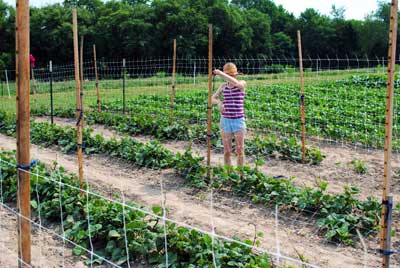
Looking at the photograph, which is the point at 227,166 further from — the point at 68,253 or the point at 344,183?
the point at 68,253

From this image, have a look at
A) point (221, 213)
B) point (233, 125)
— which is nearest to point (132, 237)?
point (221, 213)

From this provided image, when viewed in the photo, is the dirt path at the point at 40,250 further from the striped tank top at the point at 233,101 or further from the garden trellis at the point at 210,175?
the striped tank top at the point at 233,101

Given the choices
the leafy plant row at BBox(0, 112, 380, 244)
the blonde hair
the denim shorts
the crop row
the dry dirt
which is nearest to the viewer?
the dry dirt

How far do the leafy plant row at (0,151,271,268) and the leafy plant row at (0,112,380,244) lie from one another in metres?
1.29

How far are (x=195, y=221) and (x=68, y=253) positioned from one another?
1.40 m

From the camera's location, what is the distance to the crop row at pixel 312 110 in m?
9.77

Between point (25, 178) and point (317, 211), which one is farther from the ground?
point (25, 178)

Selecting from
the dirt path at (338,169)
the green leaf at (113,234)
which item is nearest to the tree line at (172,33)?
the dirt path at (338,169)

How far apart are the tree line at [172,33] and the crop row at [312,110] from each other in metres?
23.0

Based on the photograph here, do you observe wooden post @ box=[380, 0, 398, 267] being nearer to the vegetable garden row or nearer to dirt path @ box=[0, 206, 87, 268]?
the vegetable garden row

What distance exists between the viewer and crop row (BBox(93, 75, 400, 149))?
9773 millimetres

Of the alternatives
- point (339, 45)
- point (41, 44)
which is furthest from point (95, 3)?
point (339, 45)

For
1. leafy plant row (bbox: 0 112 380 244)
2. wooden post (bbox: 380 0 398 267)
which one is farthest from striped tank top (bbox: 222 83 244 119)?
wooden post (bbox: 380 0 398 267)

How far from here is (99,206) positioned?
520 cm
